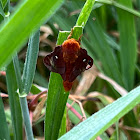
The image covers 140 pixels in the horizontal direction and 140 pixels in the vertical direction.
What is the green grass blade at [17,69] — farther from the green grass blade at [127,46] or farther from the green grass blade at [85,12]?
the green grass blade at [127,46]

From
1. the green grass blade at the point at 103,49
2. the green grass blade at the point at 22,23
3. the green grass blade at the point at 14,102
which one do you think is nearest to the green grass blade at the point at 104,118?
the green grass blade at the point at 22,23

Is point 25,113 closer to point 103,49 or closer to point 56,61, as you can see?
point 56,61

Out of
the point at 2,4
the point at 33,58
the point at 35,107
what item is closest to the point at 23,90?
the point at 33,58

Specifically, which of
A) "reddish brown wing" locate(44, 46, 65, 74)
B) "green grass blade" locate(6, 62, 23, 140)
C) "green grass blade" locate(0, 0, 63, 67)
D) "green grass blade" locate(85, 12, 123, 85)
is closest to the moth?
"reddish brown wing" locate(44, 46, 65, 74)

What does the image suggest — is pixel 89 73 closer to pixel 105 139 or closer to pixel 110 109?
pixel 105 139

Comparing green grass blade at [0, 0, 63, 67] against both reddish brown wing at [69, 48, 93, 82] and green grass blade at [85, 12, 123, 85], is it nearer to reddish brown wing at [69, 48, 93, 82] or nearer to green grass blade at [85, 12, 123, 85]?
reddish brown wing at [69, 48, 93, 82]

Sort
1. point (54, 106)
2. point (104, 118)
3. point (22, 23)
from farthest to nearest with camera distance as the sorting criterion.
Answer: point (54, 106), point (104, 118), point (22, 23)

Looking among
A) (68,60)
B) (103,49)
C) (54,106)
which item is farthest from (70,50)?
(103,49)

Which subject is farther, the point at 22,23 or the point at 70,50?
the point at 70,50
